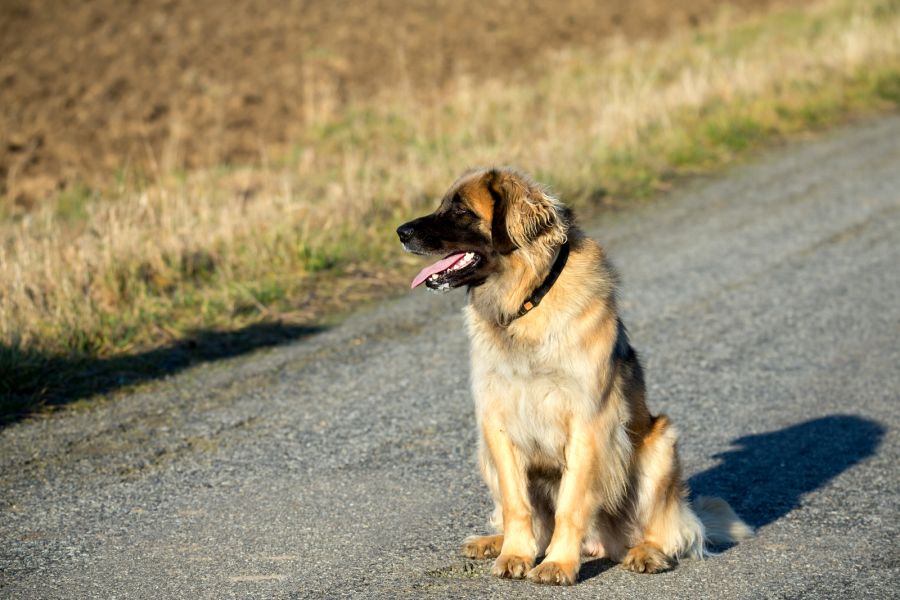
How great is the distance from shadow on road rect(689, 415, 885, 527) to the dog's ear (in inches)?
72.7

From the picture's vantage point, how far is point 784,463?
19.2 ft

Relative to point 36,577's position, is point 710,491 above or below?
below

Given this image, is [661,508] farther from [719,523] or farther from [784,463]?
[784,463]

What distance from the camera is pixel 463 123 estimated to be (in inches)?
576

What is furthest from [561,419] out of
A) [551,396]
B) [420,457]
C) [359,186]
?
[359,186]

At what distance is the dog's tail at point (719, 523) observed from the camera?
15.6ft

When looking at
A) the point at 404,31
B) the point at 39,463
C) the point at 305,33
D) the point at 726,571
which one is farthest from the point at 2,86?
the point at 726,571

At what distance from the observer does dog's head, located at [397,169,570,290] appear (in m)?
4.50

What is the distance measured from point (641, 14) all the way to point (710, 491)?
24012 millimetres

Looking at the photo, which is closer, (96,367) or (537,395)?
(537,395)

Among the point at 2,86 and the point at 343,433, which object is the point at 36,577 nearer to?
the point at 343,433

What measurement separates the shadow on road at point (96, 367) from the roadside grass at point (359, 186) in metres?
0.02

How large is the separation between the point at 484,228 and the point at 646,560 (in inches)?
62.9

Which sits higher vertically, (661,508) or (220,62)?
(220,62)
